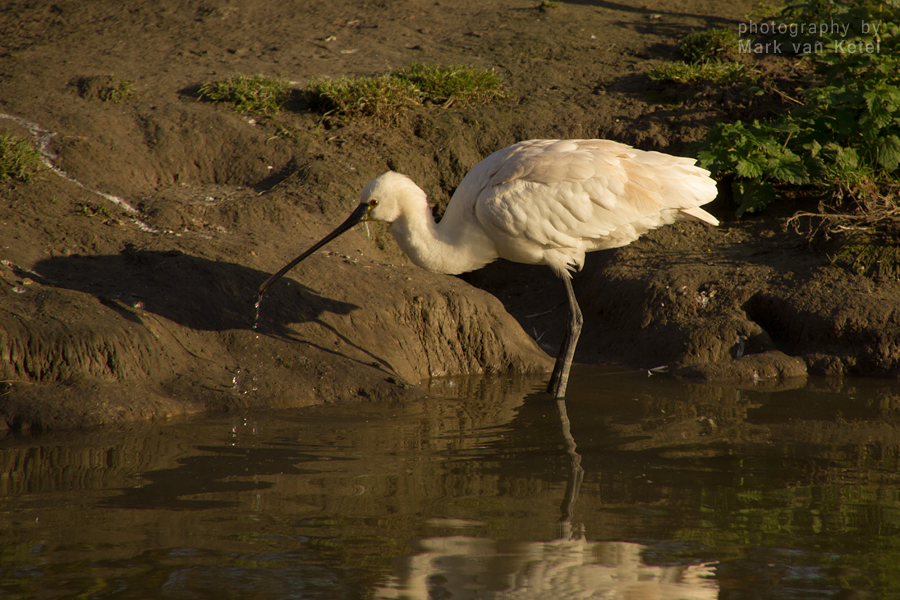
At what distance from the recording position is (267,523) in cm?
328

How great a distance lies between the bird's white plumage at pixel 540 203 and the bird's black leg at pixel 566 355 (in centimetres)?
48

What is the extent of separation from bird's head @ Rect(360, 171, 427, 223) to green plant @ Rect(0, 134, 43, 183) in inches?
115

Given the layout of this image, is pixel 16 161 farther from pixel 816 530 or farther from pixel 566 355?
pixel 816 530

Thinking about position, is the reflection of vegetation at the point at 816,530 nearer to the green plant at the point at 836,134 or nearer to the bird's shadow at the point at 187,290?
the bird's shadow at the point at 187,290

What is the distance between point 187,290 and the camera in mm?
5699

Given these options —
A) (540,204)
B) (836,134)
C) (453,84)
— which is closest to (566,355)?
(540,204)

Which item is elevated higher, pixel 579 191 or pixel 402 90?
pixel 402 90

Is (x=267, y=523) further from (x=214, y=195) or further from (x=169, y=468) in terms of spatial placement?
(x=214, y=195)

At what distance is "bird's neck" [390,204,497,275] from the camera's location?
18.2 ft

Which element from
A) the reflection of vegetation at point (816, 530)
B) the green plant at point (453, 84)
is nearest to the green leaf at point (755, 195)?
the green plant at point (453, 84)

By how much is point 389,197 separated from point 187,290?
1.59m

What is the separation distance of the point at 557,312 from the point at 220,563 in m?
5.12

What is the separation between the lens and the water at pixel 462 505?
112 inches

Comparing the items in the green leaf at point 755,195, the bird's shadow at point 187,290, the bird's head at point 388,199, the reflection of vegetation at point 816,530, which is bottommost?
the reflection of vegetation at point 816,530
